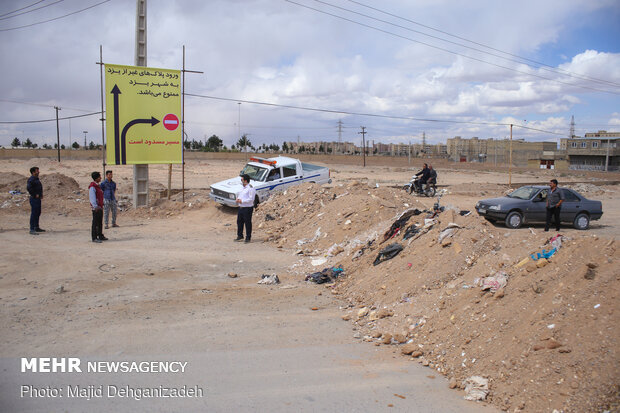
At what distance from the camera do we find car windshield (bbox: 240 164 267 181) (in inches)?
659

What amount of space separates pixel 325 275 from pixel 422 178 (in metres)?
14.7

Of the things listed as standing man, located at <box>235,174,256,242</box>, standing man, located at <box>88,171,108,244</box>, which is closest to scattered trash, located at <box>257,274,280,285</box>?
standing man, located at <box>235,174,256,242</box>

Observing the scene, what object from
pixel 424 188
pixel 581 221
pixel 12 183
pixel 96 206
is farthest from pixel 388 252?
pixel 12 183

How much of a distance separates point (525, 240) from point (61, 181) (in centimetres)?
1813

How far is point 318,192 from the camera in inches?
583

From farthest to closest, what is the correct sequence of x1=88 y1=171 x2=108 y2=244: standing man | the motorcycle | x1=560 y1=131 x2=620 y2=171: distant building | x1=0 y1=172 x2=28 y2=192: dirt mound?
1. x1=560 y1=131 x2=620 y2=171: distant building
2. the motorcycle
3. x1=0 y1=172 x2=28 y2=192: dirt mound
4. x1=88 y1=171 x2=108 y2=244: standing man

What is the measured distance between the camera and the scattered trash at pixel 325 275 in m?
8.16

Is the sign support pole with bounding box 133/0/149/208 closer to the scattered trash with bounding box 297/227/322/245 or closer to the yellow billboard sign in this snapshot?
the yellow billboard sign

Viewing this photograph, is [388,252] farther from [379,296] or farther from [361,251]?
Answer: [379,296]

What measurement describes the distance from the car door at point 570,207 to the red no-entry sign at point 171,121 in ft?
45.9

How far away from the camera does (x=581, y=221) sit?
14.5 meters

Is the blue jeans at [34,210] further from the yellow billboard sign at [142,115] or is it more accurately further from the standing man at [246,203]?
the standing man at [246,203]

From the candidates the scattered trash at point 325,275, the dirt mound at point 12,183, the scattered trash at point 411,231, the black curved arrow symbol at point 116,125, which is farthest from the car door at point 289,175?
the dirt mound at point 12,183

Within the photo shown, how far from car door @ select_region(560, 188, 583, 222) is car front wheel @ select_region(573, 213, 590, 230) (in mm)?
174
